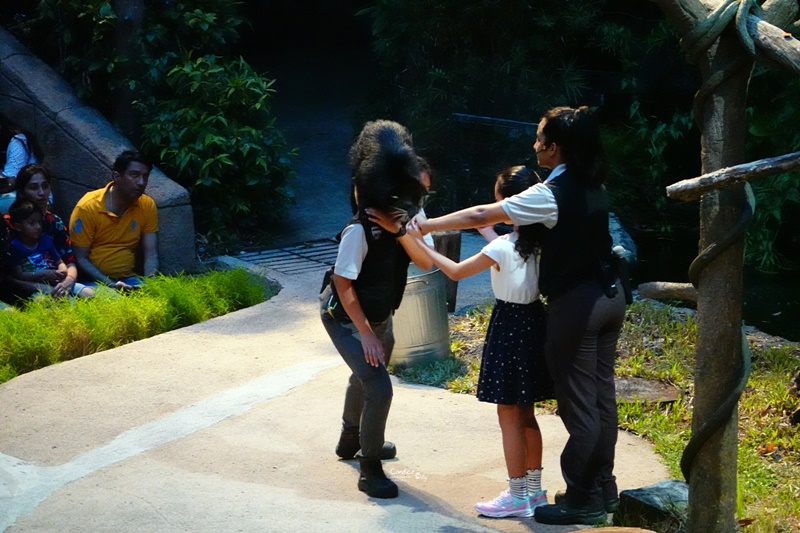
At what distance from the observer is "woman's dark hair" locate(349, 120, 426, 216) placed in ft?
14.1

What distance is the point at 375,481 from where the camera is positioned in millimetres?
4547

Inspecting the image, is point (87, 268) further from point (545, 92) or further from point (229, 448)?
point (545, 92)

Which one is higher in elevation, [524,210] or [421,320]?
[524,210]

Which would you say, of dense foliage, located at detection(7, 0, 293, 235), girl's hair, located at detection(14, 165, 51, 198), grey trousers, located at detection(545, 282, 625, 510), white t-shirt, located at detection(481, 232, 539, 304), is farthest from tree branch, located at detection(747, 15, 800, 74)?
dense foliage, located at detection(7, 0, 293, 235)

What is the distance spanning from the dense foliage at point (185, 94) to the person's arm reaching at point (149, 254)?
1070mm

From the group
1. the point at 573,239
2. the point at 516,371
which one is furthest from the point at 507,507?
the point at 573,239

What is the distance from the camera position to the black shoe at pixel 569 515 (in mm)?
4191

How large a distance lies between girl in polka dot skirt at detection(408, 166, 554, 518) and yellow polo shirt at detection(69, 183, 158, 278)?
427 cm

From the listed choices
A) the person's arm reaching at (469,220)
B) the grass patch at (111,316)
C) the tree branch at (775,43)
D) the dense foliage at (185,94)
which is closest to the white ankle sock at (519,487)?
the person's arm reaching at (469,220)

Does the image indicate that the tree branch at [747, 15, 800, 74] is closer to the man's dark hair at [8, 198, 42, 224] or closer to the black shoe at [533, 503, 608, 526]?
the black shoe at [533, 503, 608, 526]

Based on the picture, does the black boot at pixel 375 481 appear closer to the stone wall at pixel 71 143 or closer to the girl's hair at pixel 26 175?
the girl's hair at pixel 26 175

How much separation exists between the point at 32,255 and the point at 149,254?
0.91 meters

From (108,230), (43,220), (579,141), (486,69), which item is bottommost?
(108,230)

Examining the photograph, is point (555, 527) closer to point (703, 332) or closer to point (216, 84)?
point (703, 332)
